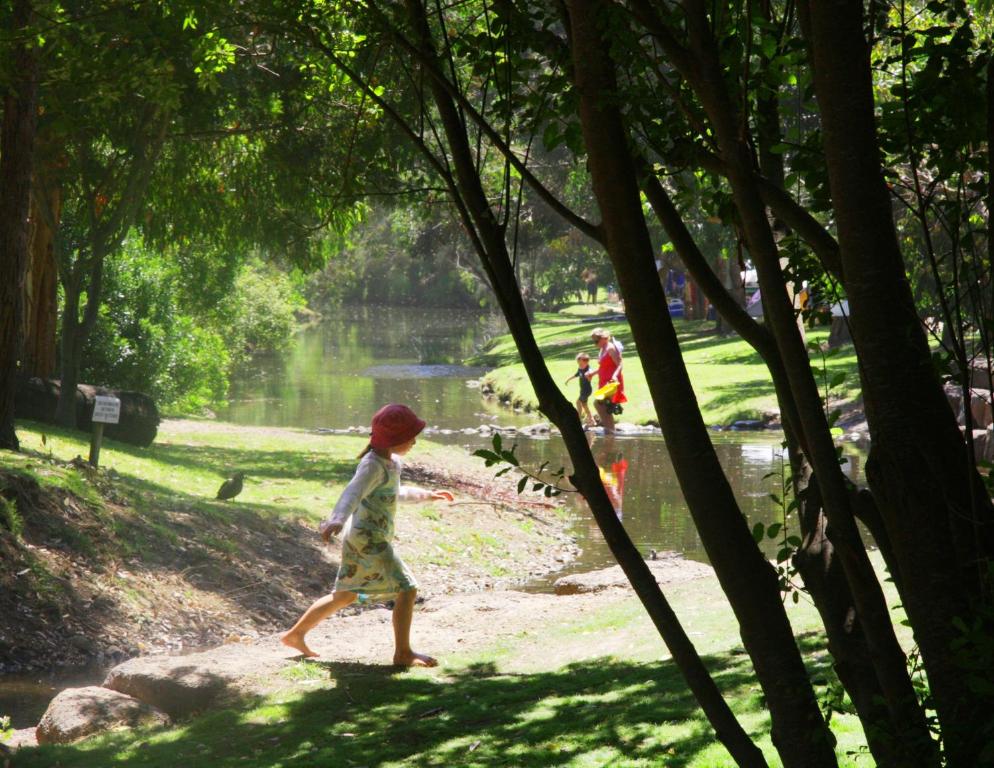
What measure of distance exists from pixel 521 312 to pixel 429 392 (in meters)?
33.8

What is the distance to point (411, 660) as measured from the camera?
26.4ft

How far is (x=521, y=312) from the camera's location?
3422 millimetres

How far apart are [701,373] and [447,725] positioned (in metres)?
29.5

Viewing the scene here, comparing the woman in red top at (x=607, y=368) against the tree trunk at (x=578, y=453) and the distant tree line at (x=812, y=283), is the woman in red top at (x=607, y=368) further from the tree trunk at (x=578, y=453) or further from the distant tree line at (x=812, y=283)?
the tree trunk at (x=578, y=453)

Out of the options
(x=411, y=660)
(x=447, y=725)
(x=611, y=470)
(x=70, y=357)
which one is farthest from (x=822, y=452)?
(x=611, y=470)

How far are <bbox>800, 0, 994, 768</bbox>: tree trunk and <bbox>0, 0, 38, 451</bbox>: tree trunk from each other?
12492 mm

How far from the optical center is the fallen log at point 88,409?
18062mm

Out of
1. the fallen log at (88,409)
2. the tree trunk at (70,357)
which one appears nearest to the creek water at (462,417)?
the fallen log at (88,409)

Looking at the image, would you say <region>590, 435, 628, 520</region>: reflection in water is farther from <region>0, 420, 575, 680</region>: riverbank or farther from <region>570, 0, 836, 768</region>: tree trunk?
<region>570, 0, 836, 768</region>: tree trunk

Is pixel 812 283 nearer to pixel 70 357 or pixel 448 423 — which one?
pixel 70 357

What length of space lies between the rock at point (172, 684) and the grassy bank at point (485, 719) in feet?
1.16

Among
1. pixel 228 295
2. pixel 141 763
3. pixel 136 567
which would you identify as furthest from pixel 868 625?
pixel 228 295

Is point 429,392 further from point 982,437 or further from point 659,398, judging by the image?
point 659,398

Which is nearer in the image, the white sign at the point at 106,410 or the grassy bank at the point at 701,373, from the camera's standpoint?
the white sign at the point at 106,410
